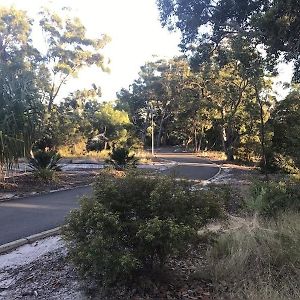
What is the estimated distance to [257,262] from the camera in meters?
5.27

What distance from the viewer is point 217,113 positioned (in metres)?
41.7

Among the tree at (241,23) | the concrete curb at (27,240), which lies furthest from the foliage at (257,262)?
the tree at (241,23)

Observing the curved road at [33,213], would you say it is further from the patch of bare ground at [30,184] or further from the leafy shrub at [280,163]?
the leafy shrub at [280,163]

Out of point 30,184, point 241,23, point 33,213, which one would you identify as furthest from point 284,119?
point 33,213

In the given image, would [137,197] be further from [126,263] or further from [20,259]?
[20,259]

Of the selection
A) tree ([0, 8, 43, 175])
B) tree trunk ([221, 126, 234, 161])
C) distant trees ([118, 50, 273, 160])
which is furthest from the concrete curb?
tree trunk ([221, 126, 234, 161])

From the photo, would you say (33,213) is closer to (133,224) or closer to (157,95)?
(133,224)

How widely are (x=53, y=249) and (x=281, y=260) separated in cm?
378

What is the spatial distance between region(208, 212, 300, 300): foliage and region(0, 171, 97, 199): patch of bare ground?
896 centimetres

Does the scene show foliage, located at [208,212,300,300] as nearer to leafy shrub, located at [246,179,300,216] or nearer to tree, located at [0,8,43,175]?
leafy shrub, located at [246,179,300,216]

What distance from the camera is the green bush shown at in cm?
443

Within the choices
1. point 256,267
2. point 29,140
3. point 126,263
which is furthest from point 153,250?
point 29,140

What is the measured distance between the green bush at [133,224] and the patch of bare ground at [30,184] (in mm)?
8700

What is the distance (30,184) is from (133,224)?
11.2m
